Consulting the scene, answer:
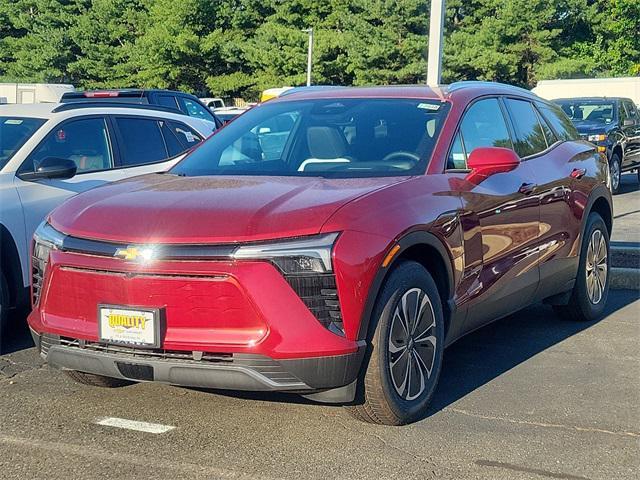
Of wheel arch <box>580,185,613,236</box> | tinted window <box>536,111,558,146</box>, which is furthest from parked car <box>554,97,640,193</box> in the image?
tinted window <box>536,111,558,146</box>

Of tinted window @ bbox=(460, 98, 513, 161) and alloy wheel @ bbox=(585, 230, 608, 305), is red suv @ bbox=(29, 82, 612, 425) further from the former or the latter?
alloy wheel @ bbox=(585, 230, 608, 305)

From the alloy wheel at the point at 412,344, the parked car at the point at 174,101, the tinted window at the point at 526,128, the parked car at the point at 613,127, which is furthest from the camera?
the parked car at the point at 613,127

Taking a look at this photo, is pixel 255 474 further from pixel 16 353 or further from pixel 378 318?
pixel 16 353

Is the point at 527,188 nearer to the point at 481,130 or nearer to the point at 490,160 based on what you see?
the point at 481,130

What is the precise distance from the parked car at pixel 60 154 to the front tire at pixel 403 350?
2.75 meters

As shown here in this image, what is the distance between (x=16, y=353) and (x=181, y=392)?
1489mm

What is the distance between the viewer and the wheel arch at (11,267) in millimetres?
5762

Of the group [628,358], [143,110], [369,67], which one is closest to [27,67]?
[369,67]

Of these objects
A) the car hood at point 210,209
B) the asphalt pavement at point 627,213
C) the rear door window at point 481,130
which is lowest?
the asphalt pavement at point 627,213

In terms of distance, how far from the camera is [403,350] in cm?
416

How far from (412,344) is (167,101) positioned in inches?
484

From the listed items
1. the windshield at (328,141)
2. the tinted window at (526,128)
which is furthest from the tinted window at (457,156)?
the tinted window at (526,128)

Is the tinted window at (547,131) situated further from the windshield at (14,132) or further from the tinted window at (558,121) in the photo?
the windshield at (14,132)

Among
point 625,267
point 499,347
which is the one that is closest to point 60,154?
point 499,347
